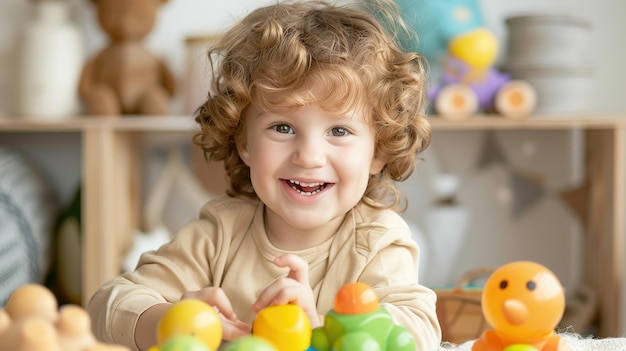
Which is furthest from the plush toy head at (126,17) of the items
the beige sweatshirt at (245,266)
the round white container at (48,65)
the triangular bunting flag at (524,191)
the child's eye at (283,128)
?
the child's eye at (283,128)

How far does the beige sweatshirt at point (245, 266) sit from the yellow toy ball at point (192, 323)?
261 millimetres

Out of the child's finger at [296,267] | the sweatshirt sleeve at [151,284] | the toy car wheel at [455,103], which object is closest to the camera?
the child's finger at [296,267]

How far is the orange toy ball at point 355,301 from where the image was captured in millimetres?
640

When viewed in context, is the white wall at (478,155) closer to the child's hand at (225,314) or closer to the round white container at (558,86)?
the round white container at (558,86)

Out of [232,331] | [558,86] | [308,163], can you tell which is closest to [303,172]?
[308,163]

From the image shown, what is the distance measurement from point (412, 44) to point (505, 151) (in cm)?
96

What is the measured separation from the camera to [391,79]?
100cm

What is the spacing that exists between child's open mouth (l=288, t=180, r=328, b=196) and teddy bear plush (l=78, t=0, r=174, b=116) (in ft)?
4.07

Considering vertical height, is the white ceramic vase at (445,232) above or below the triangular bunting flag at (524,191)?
below

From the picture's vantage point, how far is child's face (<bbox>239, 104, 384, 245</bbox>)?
2.95 feet

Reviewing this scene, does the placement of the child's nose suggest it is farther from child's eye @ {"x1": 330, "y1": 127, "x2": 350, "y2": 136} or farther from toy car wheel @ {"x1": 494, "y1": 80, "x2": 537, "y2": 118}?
toy car wheel @ {"x1": 494, "y1": 80, "x2": 537, "y2": 118}

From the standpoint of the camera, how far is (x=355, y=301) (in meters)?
0.64

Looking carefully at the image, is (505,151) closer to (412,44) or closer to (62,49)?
(412,44)

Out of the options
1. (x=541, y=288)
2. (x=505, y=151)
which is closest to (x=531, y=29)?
(x=505, y=151)
